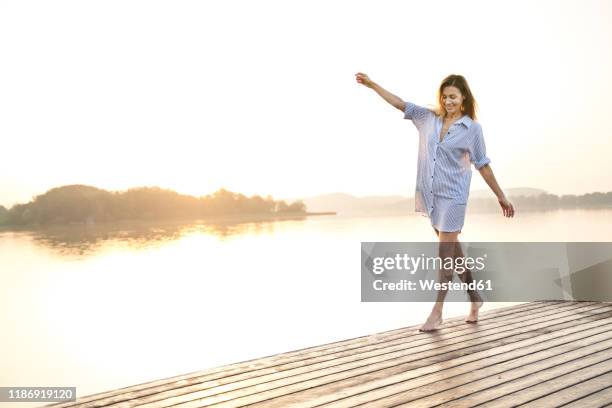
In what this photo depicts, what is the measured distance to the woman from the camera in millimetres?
3537

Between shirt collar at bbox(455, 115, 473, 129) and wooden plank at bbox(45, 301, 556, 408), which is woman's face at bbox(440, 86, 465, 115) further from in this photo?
wooden plank at bbox(45, 301, 556, 408)

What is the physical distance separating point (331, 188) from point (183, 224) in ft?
11.6

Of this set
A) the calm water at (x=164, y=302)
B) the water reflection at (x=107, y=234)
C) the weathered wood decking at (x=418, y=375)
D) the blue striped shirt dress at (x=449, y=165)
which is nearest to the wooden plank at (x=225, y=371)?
the weathered wood decking at (x=418, y=375)

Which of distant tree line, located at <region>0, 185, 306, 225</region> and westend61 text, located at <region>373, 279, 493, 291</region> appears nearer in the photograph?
westend61 text, located at <region>373, 279, 493, 291</region>

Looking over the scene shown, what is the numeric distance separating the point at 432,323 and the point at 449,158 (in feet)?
2.94

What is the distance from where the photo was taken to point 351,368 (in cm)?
293

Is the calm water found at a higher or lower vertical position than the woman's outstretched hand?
lower

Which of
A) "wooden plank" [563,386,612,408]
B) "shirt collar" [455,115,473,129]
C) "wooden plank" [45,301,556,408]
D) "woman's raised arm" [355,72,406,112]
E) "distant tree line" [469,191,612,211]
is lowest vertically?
"wooden plank" [45,301,556,408]

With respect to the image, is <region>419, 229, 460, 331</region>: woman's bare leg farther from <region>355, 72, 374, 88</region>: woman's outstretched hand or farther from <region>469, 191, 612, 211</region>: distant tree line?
<region>469, 191, 612, 211</region>: distant tree line

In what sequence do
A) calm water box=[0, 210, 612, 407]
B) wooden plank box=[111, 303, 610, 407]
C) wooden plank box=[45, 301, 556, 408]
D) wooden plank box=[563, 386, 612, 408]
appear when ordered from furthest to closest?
calm water box=[0, 210, 612, 407]
wooden plank box=[45, 301, 556, 408]
wooden plank box=[111, 303, 610, 407]
wooden plank box=[563, 386, 612, 408]

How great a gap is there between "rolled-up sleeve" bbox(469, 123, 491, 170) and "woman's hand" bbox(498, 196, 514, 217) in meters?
0.21

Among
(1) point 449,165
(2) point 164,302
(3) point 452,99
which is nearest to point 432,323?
(1) point 449,165

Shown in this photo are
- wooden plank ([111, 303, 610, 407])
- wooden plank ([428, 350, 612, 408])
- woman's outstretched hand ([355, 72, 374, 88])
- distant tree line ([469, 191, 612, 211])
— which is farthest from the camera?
distant tree line ([469, 191, 612, 211])

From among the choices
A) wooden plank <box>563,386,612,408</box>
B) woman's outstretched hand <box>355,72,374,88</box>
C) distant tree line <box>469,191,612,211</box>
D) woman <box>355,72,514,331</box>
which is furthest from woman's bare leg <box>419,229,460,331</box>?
distant tree line <box>469,191,612,211</box>
